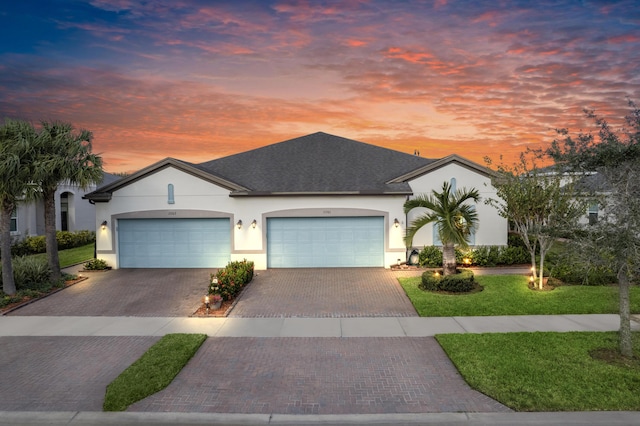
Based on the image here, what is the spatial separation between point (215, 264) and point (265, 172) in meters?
5.79

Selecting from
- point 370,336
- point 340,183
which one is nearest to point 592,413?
point 370,336

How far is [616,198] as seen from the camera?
836 centimetres

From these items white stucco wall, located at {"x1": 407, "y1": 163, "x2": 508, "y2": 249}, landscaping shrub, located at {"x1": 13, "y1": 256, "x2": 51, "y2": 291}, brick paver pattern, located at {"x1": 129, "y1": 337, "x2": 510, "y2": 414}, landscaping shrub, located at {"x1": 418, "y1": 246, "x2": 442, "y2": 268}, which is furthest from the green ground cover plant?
white stucco wall, located at {"x1": 407, "y1": 163, "x2": 508, "y2": 249}

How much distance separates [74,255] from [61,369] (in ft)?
64.0

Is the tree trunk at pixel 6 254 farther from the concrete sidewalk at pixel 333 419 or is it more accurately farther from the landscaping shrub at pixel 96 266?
the concrete sidewalk at pixel 333 419

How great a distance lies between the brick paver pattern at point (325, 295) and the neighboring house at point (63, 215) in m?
20.1

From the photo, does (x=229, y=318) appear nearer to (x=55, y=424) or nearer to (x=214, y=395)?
(x=214, y=395)

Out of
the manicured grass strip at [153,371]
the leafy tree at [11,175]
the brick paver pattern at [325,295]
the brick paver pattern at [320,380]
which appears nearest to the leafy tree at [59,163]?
the leafy tree at [11,175]

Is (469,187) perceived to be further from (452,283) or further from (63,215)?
Answer: (63,215)

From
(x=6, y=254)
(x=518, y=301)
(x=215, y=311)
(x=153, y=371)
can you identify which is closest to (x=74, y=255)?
(x=6, y=254)

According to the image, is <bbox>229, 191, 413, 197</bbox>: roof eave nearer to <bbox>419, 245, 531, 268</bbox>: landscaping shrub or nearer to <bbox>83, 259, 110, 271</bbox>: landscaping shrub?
<bbox>419, 245, 531, 268</bbox>: landscaping shrub

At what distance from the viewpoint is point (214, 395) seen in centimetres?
738

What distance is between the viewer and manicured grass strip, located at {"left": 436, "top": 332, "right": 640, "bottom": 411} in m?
6.92

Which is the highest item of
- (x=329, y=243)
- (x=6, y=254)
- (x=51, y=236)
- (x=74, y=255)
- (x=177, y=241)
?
(x=51, y=236)
